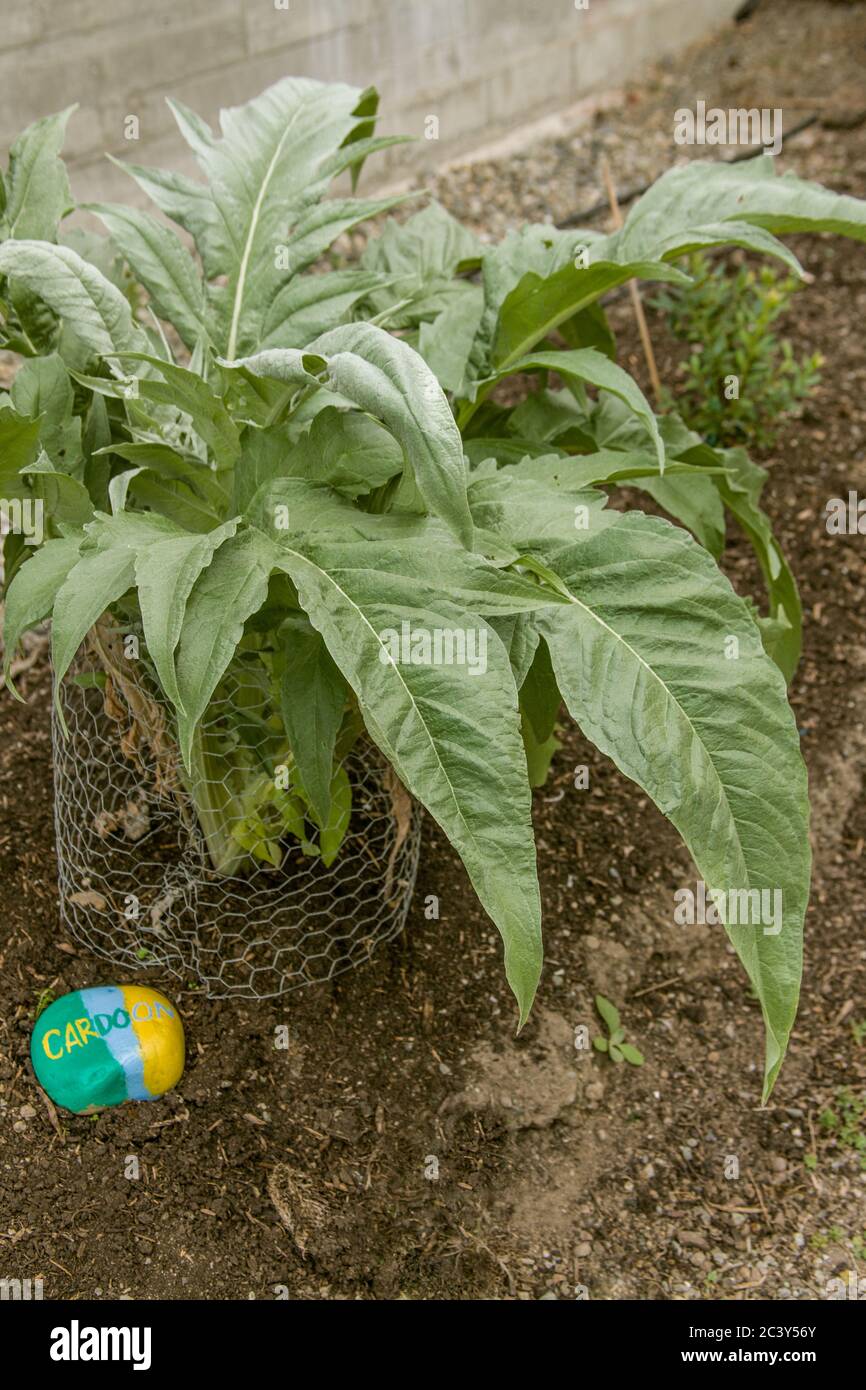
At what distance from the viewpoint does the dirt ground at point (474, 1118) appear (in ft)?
6.37

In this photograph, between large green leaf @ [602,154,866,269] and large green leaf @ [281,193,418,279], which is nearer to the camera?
large green leaf @ [602,154,866,269]

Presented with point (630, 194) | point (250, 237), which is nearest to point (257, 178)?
point (250, 237)

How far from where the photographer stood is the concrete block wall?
11.8 ft

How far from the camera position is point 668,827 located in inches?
103

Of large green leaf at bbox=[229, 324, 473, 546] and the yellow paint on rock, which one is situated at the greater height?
large green leaf at bbox=[229, 324, 473, 546]

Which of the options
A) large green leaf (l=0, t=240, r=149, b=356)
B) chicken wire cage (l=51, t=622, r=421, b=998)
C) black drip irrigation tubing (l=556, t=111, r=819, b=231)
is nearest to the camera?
large green leaf (l=0, t=240, r=149, b=356)

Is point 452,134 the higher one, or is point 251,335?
point 452,134

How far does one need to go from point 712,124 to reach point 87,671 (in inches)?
147

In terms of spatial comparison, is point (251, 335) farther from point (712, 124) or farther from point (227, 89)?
point (712, 124)

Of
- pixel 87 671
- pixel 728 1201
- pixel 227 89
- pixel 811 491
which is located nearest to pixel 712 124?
pixel 227 89

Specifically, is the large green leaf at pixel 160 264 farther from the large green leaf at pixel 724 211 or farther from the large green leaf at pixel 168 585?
the large green leaf at pixel 724 211

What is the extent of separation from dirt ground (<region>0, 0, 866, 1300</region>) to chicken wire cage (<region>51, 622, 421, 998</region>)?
1.9 inches

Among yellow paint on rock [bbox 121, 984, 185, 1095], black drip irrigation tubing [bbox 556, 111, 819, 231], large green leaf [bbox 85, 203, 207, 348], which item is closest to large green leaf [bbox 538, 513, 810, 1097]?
large green leaf [bbox 85, 203, 207, 348]

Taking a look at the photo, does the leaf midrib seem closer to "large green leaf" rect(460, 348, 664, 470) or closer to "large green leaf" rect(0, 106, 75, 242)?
"large green leaf" rect(0, 106, 75, 242)
